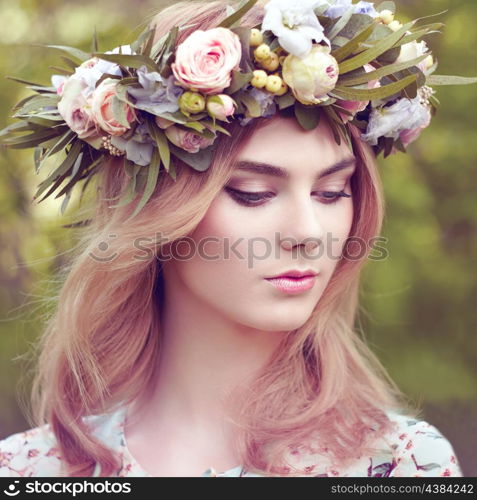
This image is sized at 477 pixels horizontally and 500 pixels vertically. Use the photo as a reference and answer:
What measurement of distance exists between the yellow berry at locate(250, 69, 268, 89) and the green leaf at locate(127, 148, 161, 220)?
0.32 meters

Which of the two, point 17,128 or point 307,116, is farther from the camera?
point 17,128

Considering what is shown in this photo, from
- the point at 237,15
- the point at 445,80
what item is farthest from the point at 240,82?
the point at 445,80

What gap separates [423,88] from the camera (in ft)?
7.28

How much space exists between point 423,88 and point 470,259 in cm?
157

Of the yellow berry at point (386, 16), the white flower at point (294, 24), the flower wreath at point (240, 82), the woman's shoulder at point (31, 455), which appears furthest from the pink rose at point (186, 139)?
the woman's shoulder at point (31, 455)

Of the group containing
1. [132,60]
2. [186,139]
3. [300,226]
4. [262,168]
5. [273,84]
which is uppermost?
[132,60]

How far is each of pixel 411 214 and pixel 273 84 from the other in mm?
1704

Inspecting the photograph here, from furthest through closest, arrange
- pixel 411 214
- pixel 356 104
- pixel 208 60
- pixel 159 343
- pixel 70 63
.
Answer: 1. pixel 411 214
2. pixel 159 343
3. pixel 70 63
4. pixel 356 104
5. pixel 208 60

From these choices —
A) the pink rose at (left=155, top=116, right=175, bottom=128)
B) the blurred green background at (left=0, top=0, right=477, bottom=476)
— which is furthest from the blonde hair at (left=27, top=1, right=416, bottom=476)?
the blurred green background at (left=0, top=0, right=477, bottom=476)

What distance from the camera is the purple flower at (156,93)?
2002 mm

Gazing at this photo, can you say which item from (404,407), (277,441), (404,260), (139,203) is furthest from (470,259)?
(139,203)

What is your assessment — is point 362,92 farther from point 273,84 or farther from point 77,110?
point 77,110

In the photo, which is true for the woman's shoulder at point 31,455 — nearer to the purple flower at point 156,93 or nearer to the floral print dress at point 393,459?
the floral print dress at point 393,459

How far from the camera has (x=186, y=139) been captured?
6.66 ft
